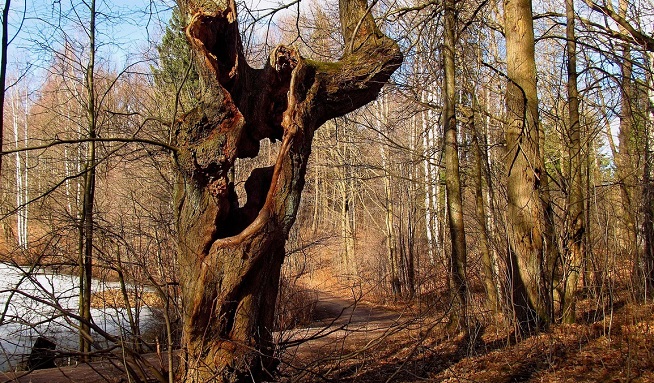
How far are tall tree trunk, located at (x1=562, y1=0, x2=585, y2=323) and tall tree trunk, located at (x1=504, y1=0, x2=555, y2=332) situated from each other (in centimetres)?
36

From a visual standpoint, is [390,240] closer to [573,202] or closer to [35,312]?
[573,202]

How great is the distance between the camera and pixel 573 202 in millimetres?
7395

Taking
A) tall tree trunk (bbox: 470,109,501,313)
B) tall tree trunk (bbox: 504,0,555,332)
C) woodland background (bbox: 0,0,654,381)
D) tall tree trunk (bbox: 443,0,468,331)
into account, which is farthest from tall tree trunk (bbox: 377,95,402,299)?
tall tree trunk (bbox: 504,0,555,332)

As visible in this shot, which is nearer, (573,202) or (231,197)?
(231,197)

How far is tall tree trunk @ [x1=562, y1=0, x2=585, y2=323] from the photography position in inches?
263

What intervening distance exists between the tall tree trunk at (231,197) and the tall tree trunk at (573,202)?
4059 mm

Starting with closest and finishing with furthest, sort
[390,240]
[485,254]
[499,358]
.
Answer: [499,358] < [485,254] < [390,240]

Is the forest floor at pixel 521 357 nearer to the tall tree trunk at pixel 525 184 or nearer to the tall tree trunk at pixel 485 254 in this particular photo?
the tall tree trunk at pixel 525 184

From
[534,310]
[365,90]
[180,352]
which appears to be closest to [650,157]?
[534,310]

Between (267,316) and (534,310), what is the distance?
3.66 metres

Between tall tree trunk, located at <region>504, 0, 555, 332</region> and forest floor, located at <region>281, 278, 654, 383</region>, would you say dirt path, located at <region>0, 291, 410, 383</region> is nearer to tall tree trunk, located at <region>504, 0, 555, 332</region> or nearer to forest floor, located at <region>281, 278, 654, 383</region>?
forest floor, located at <region>281, 278, 654, 383</region>

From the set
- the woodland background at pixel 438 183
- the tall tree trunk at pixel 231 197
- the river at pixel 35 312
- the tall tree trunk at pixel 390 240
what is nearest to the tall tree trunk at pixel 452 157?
the woodland background at pixel 438 183

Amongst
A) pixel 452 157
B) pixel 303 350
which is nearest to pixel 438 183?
pixel 452 157

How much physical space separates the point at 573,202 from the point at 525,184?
1.37 metres
